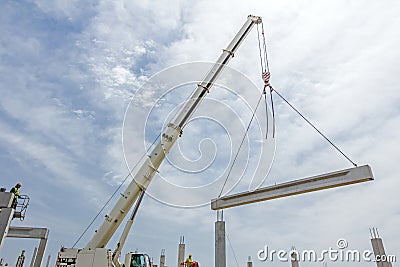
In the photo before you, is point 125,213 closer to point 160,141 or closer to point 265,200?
point 160,141

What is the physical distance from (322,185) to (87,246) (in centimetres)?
1021

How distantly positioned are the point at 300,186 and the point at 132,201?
291 inches

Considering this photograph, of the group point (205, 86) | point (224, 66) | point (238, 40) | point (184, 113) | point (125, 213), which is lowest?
point (125, 213)

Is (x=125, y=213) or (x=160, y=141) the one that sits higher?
(x=160, y=141)

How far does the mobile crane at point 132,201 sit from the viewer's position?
12922 millimetres

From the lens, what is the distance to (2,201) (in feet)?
44.1

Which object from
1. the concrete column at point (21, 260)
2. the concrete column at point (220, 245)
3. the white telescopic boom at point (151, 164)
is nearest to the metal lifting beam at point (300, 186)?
the concrete column at point (220, 245)

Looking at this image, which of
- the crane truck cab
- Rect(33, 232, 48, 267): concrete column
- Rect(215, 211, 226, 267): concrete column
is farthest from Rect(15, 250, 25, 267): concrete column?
Rect(215, 211, 226, 267): concrete column

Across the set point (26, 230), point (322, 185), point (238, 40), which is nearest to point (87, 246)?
point (26, 230)

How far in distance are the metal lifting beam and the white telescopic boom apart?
3.39m

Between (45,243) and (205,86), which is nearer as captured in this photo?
(205,86)

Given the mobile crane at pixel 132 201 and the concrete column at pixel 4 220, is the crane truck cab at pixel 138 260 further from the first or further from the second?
the concrete column at pixel 4 220

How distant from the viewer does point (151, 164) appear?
14461 millimetres

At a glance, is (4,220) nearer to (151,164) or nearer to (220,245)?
(151,164)
